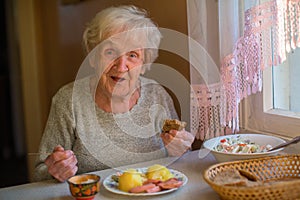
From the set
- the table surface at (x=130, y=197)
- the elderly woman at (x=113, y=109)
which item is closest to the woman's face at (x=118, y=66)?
the elderly woman at (x=113, y=109)

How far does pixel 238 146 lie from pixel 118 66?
1.61 feet

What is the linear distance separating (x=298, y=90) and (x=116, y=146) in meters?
0.62

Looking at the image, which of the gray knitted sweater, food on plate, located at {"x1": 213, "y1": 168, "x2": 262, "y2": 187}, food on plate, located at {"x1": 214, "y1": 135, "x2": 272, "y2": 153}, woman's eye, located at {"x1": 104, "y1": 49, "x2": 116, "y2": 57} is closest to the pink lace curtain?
food on plate, located at {"x1": 214, "y1": 135, "x2": 272, "y2": 153}

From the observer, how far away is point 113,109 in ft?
5.31

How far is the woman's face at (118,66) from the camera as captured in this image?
5.14 feet

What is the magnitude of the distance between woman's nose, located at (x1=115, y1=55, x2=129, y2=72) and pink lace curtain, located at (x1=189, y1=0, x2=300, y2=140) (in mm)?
237

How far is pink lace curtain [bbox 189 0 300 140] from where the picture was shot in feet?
4.25

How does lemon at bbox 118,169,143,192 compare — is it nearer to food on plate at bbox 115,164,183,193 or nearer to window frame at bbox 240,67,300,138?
food on plate at bbox 115,164,183,193

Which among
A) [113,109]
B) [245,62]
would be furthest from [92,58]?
[245,62]

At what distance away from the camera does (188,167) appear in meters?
1.38

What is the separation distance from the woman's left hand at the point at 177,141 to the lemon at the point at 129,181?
0.32m

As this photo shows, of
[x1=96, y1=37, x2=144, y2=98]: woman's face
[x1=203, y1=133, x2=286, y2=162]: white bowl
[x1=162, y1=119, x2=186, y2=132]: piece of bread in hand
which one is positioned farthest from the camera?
[x1=96, y1=37, x2=144, y2=98]: woman's face

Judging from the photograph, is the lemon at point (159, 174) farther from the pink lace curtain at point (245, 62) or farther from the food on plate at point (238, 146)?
the pink lace curtain at point (245, 62)

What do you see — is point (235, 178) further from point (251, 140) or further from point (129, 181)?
point (251, 140)
